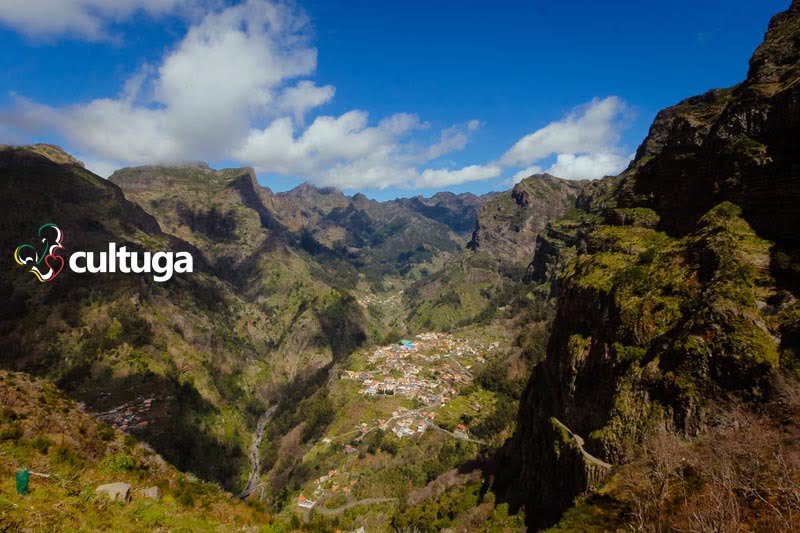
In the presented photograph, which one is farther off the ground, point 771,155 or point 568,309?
point 771,155

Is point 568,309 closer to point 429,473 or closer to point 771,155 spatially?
point 771,155

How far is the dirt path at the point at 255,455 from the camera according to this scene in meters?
134

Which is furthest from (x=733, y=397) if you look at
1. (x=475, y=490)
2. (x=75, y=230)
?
(x=75, y=230)

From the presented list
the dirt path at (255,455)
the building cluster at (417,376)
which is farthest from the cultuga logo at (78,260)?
the building cluster at (417,376)

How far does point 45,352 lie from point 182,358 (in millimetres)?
46091

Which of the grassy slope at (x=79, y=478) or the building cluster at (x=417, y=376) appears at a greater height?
the grassy slope at (x=79, y=478)

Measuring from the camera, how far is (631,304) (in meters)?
34.7

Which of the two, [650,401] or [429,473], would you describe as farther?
[429,473]

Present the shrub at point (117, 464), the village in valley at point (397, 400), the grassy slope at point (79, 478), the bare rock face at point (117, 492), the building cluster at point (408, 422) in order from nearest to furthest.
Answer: the grassy slope at point (79, 478) → the bare rock face at point (117, 492) → the shrub at point (117, 464) → the village in valley at point (397, 400) → the building cluster at point (408, 422)

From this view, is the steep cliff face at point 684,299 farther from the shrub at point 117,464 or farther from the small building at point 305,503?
the small building at point 305,503

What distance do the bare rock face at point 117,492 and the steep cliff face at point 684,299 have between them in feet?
106

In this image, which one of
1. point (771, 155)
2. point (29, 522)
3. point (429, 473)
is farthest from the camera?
point (429, 473)

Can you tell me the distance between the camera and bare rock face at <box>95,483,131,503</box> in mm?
14179

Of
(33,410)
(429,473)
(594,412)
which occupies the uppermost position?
(33,410)
